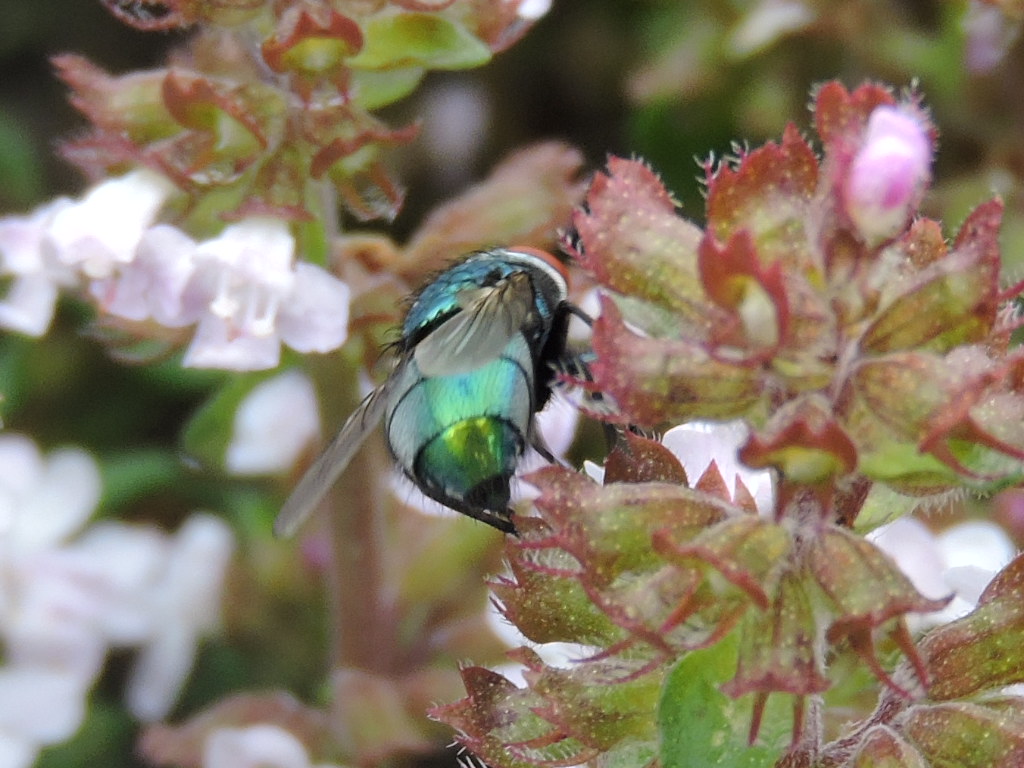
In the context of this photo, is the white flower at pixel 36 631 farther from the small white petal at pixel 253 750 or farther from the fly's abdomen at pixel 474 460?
the fly's abdomen at pixel 474 460

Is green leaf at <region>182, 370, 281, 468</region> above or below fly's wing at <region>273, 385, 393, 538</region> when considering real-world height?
below

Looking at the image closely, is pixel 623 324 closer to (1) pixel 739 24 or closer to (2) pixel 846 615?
(2) pixel 846 615

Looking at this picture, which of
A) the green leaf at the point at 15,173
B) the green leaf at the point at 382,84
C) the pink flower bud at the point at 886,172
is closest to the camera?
the pink flower bud at the point at 886,172

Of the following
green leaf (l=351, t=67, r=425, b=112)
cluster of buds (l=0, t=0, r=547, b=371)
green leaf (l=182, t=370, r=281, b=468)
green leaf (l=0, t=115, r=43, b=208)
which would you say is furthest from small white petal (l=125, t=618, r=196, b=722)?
green leaf (l=0, t=115, r=43, b=208)

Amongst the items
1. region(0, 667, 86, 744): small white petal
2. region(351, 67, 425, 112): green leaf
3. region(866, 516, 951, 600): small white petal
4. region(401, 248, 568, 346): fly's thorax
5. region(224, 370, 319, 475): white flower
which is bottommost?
region(0, 667, 86, 744): small white petal

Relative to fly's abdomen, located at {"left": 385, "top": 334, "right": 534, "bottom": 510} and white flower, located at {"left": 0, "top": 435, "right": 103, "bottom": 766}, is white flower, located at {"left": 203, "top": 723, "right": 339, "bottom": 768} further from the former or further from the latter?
fly's abdomen, located at {"left": 385, "top": 334, "right": 534, "bottom": 510}

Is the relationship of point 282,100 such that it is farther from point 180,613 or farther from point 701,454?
point 180,613

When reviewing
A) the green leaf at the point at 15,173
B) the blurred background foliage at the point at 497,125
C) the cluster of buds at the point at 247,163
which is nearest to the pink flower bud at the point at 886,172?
the cluster of buds at the point at 247,163
